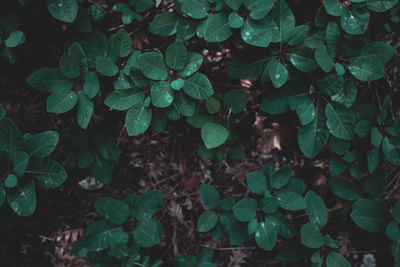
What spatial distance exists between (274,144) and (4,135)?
1972 millimetres

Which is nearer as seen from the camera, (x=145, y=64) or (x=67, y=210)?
(x=145, y=64)

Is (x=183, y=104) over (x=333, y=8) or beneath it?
beneath

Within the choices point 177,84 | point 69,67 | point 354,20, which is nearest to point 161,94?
point 177,84

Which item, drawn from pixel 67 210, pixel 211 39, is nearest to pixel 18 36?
pixel 211 39

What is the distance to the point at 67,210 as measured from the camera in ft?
7.89

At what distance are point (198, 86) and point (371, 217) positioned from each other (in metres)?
1.63

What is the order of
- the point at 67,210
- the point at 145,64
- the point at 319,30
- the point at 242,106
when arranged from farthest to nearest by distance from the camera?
1. the point at 67,210
2. the point at 242,106
3. the point at 319,30
4. the point at 145,64

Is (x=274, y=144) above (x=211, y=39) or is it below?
below

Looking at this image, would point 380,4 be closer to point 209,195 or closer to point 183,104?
point 183,104

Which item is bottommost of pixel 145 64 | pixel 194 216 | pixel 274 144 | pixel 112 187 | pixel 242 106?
pixel 194 216

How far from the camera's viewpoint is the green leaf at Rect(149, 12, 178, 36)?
1928 millimetres

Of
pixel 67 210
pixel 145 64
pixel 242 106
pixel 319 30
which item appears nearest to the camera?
pixel 145 64

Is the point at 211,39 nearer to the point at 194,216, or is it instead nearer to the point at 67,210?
the point at 194,216

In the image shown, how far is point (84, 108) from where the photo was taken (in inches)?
71.4
